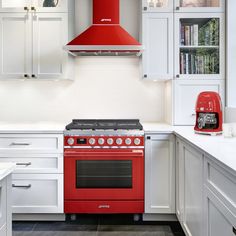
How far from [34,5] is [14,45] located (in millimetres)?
451

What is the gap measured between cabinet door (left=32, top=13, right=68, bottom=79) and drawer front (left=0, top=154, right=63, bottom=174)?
0.84 meters

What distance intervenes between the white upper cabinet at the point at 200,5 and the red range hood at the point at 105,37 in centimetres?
56

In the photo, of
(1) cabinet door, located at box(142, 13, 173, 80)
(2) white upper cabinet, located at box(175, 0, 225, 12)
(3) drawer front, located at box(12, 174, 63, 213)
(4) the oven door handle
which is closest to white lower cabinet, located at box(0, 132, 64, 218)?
(3) drawer front, located at box(12, 174, 63, 213)

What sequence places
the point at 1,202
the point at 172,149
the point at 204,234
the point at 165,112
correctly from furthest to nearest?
1. the point at 165,112
2. the point at 172,149
3. the point at 204,234
4. the point at 1,202

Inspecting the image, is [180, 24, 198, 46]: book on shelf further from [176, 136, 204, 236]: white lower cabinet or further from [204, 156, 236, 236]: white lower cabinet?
[204, 156, 236, 236]: white lower cabinet

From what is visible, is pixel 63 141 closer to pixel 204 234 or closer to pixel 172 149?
pixel 172 149

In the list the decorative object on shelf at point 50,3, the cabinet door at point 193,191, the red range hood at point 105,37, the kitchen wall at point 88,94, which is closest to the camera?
the cabinet door at point 193,191

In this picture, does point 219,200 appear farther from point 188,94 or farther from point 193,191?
point 188,94

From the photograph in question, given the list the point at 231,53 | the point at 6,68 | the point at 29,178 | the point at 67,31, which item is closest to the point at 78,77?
the point at 67,31

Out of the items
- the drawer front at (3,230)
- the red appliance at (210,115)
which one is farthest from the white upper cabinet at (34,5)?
the drawer front at (3,230)

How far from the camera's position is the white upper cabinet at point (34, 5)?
9.90ft

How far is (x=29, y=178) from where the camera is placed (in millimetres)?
2746

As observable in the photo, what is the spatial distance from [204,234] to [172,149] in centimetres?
107

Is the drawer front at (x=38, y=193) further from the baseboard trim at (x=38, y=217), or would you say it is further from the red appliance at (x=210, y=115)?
the red appliance at (x=210, y=115)
